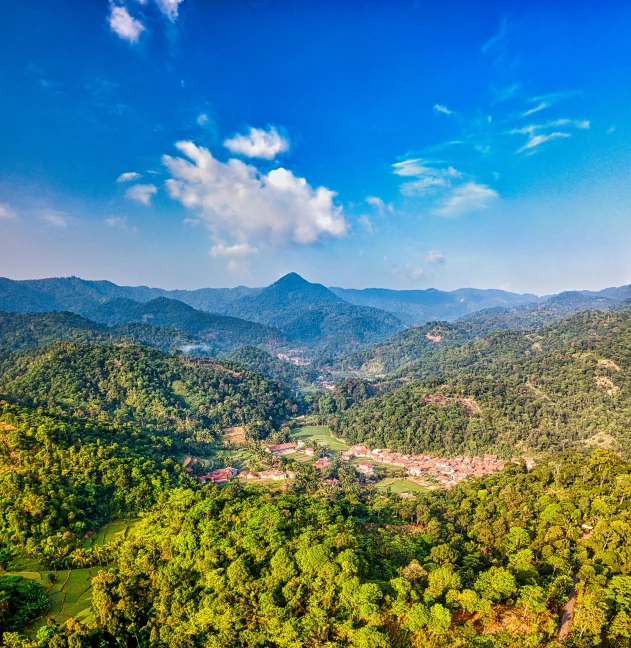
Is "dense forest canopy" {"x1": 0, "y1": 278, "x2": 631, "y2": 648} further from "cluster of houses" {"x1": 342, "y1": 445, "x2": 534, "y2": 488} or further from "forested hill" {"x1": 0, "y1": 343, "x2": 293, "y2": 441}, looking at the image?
"cluster of houses" {"x1": 342, "y1": 445, "x2": 534, "y2": 488}

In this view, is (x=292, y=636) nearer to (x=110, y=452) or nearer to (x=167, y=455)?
(x=110, y=452)

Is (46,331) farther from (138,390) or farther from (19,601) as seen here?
(19,601)

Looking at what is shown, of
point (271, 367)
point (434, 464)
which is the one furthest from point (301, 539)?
point (271, 367)

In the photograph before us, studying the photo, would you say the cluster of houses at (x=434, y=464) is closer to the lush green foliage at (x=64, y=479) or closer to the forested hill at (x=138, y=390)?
the forested hill at (x=138, y=390)

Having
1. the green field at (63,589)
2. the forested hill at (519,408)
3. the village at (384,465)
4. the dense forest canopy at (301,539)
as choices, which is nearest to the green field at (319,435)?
the forested hill at (519,408)

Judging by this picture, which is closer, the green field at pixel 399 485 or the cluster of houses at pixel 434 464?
the green field at pixel 399 485

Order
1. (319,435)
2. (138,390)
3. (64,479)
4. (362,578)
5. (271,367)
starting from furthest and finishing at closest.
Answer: (271,367) → (319,435) → (138,390) → (64,479) → (362,578)
